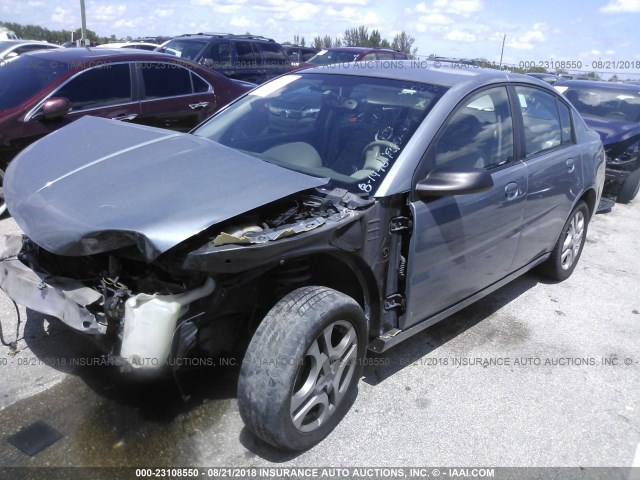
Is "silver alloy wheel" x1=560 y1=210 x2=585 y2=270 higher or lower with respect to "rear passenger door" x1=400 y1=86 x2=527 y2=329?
lower

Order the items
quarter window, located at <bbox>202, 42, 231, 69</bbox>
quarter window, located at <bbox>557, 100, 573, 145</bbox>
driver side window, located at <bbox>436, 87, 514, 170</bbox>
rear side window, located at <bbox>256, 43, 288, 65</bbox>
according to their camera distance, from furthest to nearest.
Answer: rear side window, located at <bbox>256, 43, 288, 65</bbox>, quarter window, located at <bbox>202, 42, 231, 69</bbox>, quarter window, located at <bbox>557, 100, 573, 145</bbox>, driver side window, located at <bbox>436, 87, 514, 170</bbox>

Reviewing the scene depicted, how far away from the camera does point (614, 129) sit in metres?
7.70

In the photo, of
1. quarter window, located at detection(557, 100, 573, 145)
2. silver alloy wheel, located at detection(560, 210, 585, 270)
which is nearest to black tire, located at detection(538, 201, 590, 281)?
silver alloy wheel, located at detection(560, 210, 585, 270)

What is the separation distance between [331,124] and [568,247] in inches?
107

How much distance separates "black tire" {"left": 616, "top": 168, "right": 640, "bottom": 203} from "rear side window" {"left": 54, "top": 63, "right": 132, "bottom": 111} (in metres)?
6.79

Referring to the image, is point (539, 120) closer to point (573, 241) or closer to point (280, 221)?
point (573, 241)

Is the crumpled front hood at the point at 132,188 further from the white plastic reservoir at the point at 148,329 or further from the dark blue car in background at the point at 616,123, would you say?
the dark blue car in background at the point at 616,123

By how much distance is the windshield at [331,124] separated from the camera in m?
2.94

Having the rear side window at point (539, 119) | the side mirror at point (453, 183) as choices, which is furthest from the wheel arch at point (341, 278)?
the rear side window at point (539, 119)

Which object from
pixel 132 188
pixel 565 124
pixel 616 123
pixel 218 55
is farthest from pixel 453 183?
pixel 218 55

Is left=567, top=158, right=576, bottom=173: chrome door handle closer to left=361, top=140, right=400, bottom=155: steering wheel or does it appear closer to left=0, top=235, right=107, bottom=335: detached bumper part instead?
left=361, top=140, right=400, bottom=155: steering wheel

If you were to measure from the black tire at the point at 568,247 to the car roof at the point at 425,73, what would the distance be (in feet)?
4.30

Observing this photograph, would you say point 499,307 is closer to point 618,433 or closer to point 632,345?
point 632,345

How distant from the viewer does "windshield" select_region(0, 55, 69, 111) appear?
17.9 ft
